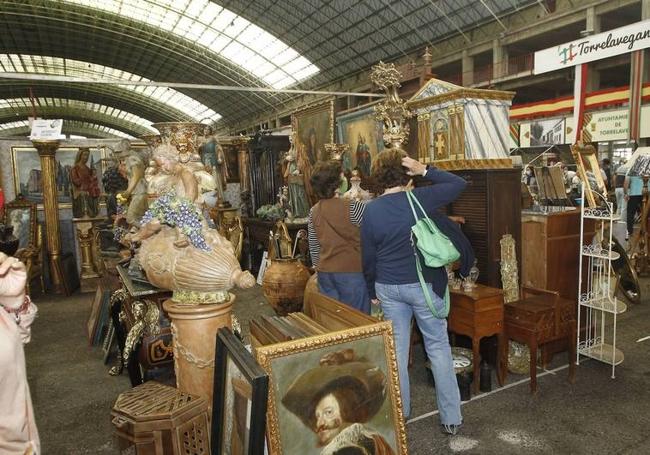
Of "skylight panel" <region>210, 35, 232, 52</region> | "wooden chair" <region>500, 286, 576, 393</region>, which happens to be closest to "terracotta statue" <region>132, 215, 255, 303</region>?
"wooden chair" <region>500, 286, 576, 393</region>

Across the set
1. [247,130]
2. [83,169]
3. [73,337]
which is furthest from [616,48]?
[247,130]

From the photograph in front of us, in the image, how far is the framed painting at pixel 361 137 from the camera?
557cm

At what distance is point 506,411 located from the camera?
10.3ft

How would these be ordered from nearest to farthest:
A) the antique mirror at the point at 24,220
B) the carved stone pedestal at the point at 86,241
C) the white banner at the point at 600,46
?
the white banner at the point at 600,46 < the antique mirror at the point at 24,220 < the carved stone pedestal at the point at 86,241

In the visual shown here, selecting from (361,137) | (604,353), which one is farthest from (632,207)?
(604,353)

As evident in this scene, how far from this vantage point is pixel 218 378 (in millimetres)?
1965

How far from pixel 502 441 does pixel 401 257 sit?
1.29m

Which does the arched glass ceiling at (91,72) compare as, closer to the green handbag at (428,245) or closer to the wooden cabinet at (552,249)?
the wooden cabinet at (552,249)

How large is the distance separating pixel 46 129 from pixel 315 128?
14.9 ft

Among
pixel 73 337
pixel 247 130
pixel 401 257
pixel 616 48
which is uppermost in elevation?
pixel 247 130

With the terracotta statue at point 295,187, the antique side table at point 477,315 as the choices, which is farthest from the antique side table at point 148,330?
the terracotta statue at point 295,187

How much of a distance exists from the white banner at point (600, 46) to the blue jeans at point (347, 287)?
18.4 ft

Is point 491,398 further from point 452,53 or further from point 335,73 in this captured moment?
point 335,73

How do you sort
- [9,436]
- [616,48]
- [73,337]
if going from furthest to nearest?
[616,48] < [73,337] < [9,436]
